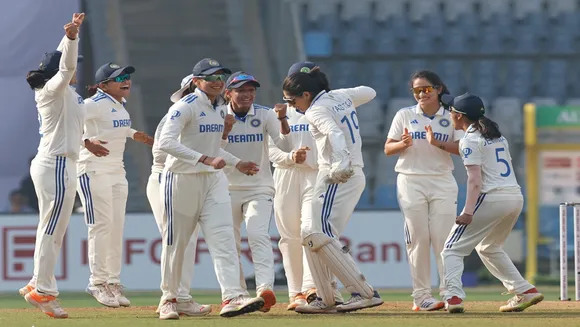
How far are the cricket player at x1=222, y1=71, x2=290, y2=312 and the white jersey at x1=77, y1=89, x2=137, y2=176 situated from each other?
1.23m

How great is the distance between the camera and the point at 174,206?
28.1 feet

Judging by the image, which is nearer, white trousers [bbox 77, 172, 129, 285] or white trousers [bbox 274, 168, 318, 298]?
white trousers [bbox 274, 168, 318, 298]

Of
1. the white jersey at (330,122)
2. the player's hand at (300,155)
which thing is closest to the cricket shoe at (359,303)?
the white jersey at (330,122)

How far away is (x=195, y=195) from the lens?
8562 mm

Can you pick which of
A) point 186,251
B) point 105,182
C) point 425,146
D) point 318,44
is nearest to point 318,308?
point 186,251

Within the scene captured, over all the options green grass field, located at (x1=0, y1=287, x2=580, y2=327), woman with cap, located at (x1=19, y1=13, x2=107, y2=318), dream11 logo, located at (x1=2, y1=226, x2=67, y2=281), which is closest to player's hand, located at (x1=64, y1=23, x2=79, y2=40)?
woman with cap, located at (x1=19, y1=13, x2=107, y2=318)

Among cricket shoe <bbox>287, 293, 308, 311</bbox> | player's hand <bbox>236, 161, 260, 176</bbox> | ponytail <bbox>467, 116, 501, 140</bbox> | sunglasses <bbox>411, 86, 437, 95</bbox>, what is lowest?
cricket shoe <bbox>287, 293, 308, 311</bbox>

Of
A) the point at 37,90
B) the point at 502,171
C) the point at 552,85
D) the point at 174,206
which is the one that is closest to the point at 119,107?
the point at 37,90

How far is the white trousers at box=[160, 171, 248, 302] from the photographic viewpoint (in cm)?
846

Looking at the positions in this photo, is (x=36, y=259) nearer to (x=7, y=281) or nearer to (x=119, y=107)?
(x=119, y=107)

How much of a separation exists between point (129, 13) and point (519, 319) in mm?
12680

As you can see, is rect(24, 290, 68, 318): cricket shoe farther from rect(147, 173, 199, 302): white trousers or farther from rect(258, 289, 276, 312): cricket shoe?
rect(258, 289, 276, 312): cricket shoe

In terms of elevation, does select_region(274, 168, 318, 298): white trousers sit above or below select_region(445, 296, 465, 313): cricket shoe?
above

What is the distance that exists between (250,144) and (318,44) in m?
11.7
